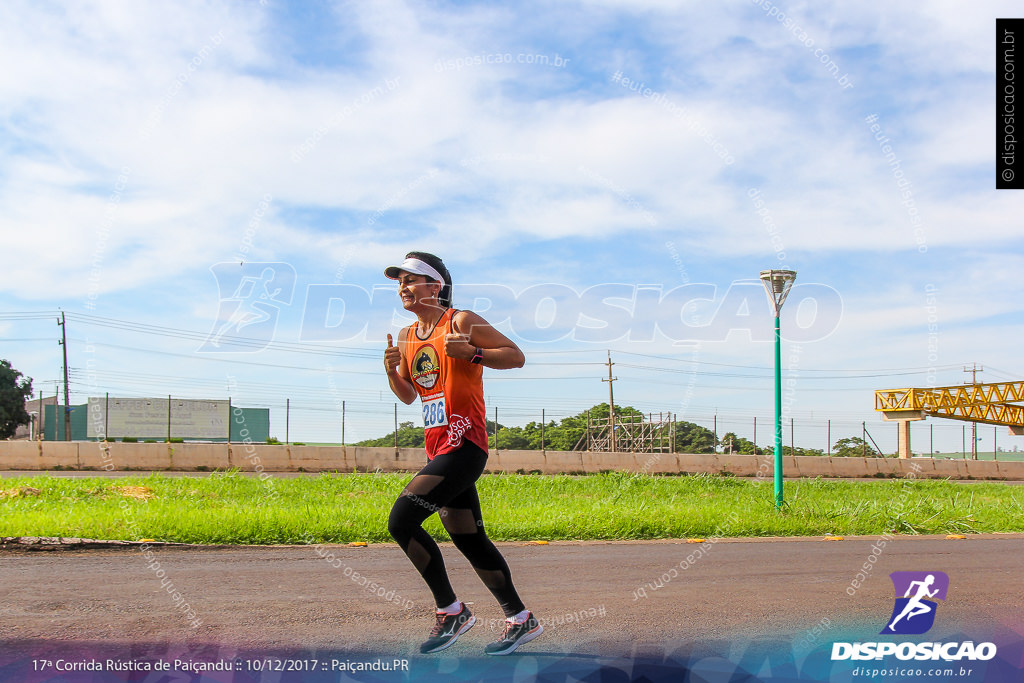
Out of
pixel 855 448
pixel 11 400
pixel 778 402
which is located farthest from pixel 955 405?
pixel 11 400

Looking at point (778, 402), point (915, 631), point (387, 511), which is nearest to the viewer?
point (915, 631)

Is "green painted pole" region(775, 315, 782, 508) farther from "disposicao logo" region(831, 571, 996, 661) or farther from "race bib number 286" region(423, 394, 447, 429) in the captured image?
"race bib number 286" region(423, 394, 447, 429)

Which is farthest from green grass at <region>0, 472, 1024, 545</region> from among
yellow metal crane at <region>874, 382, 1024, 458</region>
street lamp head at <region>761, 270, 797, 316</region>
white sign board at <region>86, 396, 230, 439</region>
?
white sign board at <region>86, 396, 230, 439</region>

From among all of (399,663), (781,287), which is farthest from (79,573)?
(781,287)

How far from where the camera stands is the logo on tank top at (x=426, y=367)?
4164 millimetres

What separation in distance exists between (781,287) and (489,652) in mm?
10417

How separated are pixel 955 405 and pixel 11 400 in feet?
162

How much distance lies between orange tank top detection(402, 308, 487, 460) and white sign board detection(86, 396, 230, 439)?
143 feet

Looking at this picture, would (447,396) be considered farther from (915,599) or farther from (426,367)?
(915,599)

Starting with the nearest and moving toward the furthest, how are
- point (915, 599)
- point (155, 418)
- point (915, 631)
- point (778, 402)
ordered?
point (915, 631), point (915, 599), point (778, 402), point (155, 418)

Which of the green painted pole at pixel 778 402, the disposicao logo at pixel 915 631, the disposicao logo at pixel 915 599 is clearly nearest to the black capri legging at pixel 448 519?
the disposicao logo at pixel 915 631

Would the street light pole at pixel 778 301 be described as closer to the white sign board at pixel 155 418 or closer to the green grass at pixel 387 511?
the green grass at pixel 387 511

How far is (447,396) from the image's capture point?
4109 millimetres

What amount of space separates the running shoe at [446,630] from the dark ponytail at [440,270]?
5.36 ft
